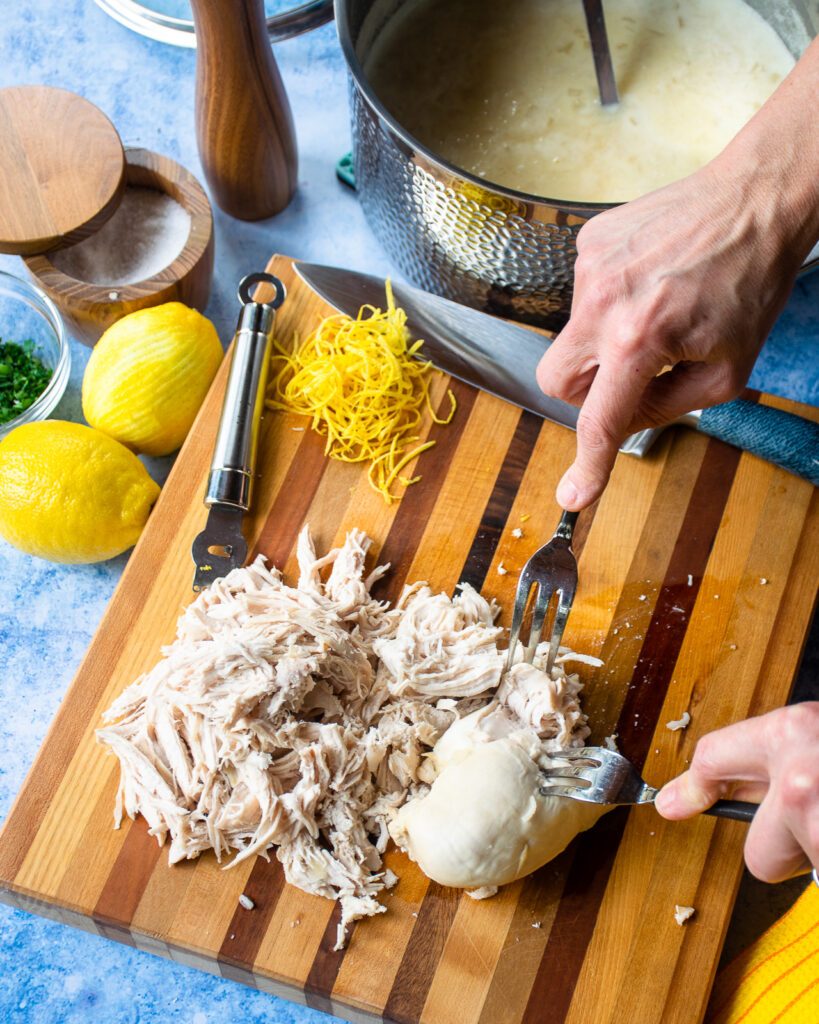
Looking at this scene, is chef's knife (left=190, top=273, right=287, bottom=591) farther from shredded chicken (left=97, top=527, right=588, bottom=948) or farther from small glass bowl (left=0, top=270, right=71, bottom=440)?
small glass bowl (left=0, top=270, right=71, bottom=440)

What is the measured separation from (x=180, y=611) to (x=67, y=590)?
0.42 metres

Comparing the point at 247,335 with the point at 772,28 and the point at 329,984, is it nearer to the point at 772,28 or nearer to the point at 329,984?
the point at 329,984

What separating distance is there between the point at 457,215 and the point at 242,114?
0.65m

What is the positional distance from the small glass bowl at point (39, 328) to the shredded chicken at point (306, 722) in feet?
2.35

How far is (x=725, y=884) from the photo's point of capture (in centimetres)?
188

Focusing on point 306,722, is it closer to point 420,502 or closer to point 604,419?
point 420,502

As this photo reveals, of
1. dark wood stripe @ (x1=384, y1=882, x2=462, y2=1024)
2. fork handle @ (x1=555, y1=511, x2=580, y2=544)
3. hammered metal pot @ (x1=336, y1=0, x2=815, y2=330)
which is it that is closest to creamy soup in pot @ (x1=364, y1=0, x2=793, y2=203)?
hammered metal pot @ (x1=336, y1=0, x2=815, y2=330)

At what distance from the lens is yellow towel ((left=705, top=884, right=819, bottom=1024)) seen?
1805 millimetres

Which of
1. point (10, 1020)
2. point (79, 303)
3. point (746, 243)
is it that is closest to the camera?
point (746, 243)

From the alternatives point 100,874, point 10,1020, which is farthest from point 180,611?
point 10,1020

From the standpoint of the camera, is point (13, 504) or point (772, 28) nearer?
point (13, 504)

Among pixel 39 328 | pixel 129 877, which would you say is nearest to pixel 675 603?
pixel 129 877

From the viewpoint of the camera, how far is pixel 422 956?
1.83 metres

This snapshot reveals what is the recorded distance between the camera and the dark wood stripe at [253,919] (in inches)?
72.1
